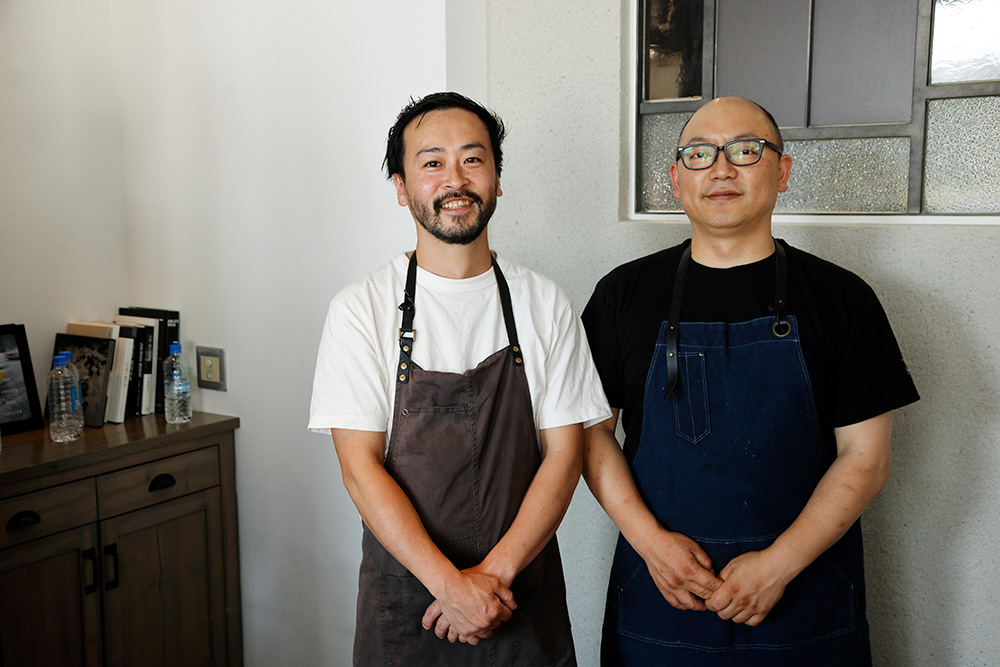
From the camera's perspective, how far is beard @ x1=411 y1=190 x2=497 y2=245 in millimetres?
1452

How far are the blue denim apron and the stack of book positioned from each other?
5.88 feet

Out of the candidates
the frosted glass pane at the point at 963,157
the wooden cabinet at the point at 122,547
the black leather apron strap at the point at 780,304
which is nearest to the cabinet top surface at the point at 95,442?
the wooden cabinet at the point at 122,547

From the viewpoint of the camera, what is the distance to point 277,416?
2588 millimetres

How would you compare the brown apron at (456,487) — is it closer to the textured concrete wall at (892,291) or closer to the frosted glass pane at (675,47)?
the textured concrete wall at (892,291)

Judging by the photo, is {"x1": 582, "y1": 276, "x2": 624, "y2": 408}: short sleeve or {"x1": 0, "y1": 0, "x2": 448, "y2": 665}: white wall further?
{"x1": 0, "y1": 0, "x2": 448, "y2": 665}: white wall

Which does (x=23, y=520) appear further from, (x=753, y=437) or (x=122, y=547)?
(x=753, y=437)

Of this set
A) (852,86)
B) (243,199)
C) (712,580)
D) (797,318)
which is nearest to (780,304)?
(797,318)

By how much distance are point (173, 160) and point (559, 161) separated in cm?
138

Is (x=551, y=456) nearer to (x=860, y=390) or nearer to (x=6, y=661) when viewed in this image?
(x=860, y=390)

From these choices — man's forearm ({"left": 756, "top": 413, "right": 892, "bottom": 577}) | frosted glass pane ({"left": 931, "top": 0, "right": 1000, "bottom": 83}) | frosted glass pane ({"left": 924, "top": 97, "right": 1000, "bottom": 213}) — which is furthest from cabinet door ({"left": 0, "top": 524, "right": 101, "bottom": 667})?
frosted glass pane ({"left": 931, "top": 0, "right": 1000, "bottom": 83})

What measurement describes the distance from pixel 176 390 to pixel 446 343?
147cm

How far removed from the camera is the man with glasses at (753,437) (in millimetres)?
1464

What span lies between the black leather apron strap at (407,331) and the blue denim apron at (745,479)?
48 centimetres

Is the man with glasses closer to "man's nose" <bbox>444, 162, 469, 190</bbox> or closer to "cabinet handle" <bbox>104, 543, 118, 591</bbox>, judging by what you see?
"man's nose" <bbox>444, 162, 469, 190</bbox>
